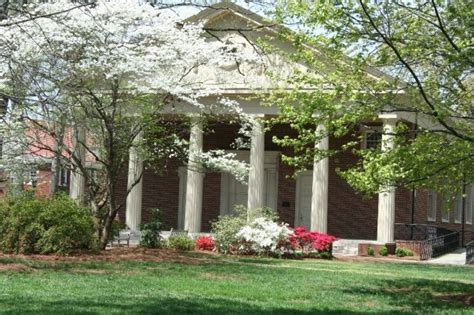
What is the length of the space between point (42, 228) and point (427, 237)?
17444 mm

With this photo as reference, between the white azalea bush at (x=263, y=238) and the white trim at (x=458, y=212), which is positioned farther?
the white trim at (x=458, y=212)

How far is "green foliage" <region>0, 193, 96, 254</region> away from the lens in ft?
61.4

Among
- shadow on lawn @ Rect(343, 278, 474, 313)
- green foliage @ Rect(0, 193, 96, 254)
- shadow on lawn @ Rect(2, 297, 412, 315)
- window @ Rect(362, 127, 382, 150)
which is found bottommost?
shadow on lawn @ Rect(343, 278, 474, 313)

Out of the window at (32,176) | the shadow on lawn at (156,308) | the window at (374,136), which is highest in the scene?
the window at (374,136)

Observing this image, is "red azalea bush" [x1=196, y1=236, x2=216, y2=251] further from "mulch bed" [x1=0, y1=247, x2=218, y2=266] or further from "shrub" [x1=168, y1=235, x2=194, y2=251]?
"mulch bed" [x1=0, y1=247, x2=218, y2=266]

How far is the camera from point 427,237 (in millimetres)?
30703

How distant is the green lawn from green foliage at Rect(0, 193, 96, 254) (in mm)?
1752

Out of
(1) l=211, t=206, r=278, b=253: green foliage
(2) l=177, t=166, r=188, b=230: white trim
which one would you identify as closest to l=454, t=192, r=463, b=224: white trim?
(2) l=177, t=166, r=188, b=230: white trim

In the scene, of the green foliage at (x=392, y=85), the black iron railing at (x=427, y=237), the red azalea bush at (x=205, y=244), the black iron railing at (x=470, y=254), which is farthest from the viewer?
the black iron railing at (x=427, y=237)

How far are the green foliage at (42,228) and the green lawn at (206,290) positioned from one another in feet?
5.75

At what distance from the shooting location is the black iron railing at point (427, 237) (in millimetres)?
29066

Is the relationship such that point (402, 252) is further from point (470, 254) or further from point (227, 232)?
point (227, 232)

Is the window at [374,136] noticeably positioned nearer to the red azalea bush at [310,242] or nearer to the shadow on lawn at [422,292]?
the shadow on lawn at [422,292]

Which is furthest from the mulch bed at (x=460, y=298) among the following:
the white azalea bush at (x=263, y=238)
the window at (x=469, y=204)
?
the window at (x=469, y=204)
